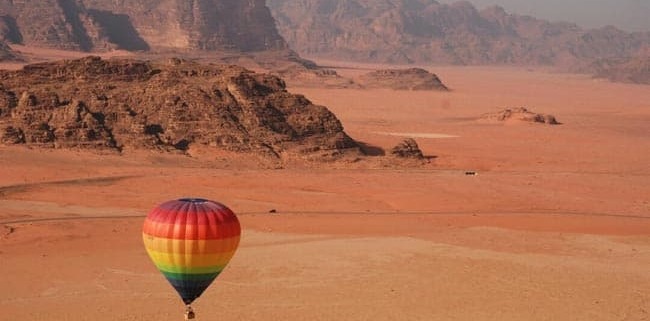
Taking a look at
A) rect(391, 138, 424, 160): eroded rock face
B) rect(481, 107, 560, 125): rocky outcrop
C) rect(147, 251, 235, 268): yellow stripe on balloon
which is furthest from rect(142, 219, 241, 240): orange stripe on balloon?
rect(481, 107, 560, 125): rocky outcrop

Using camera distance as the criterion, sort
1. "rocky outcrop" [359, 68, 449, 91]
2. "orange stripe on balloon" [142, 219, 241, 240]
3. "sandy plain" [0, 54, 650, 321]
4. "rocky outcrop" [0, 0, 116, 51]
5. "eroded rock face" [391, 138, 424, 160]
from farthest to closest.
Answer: "rocky outcrop" [0, 0, 116, 51] < "rocky outcrop" [359, 68, 449, 91] < "eroded rock face" [391, 138, 424, 160] < "sandy plain" [0, 54, 650, 321] < "orange stripe on balloon" [142, 219, 241, 240]

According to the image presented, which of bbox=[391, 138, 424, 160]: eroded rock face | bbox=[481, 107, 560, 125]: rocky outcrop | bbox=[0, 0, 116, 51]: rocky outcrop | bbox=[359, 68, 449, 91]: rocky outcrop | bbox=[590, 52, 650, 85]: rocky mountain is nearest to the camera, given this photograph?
bbox=[391, 138, 424, 160]: eroded rock face

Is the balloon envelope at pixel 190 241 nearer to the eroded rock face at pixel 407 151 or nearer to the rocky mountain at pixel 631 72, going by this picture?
the eroded rock face at pixel 407 151

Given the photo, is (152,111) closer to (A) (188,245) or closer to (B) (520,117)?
(A) (188,245)

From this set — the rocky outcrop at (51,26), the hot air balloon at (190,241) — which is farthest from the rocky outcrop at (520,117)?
the rocky outcrop at (51,26)

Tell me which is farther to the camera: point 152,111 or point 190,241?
point 152,111

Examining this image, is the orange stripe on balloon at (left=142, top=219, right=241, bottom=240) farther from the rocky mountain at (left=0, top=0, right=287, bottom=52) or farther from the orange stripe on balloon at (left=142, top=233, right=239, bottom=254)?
the rocky mountain at (left=0, top=0, right=287, bottom=52)

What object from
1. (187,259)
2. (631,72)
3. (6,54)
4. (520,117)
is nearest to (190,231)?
(187,259)
